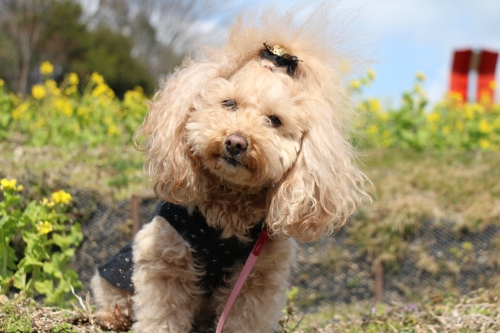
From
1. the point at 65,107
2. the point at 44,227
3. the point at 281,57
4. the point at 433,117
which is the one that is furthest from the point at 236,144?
the point at 433,117

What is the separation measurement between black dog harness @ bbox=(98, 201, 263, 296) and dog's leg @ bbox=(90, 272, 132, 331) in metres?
0.14

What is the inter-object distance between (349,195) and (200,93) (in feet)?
2.31

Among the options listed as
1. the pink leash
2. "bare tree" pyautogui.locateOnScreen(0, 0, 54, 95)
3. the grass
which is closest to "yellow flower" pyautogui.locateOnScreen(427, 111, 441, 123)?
the grass

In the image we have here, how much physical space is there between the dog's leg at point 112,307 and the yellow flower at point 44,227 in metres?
0.33

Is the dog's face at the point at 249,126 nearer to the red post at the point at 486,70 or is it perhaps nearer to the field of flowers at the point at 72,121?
the field of flowers at the point at 72,121

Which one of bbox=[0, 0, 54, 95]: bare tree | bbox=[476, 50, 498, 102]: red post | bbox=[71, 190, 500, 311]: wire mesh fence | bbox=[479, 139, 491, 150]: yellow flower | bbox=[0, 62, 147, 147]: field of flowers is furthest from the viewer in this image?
bbox=[0, 0, 54, 95]: bare tree

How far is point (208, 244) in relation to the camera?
217 cm

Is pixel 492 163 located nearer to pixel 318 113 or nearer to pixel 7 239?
pixel 318 113

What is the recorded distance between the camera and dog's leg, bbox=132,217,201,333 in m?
2.14

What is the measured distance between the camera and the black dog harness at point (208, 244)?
2.16 meters

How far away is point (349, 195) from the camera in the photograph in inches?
83.0

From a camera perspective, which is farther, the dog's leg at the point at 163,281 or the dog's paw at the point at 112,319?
the dog's paw at the point at 112,319

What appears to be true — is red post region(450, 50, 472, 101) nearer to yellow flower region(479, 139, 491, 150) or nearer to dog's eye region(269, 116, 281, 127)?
yellow flower region(479, 139, 491, 150)

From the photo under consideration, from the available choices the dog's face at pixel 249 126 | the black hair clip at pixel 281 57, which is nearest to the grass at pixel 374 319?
the dog's face at pixel 249 126
